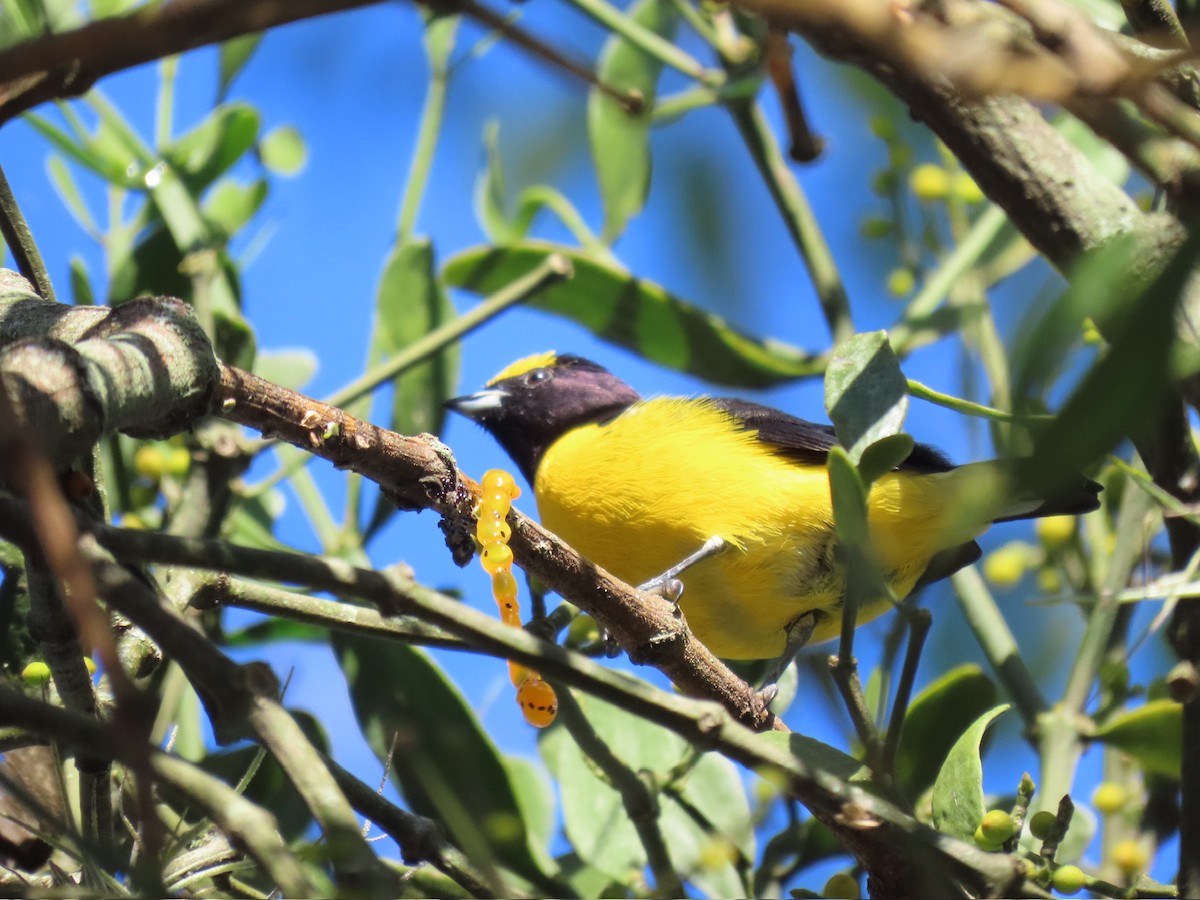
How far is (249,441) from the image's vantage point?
2430 millimetres

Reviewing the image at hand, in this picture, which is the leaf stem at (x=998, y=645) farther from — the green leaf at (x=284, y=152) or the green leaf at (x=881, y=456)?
the green leaf at (x=284, y=152)

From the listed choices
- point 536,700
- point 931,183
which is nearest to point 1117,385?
point 536,700

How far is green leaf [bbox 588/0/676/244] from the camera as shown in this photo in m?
3.14

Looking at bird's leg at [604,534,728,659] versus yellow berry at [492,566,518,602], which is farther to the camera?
bird's leg at [604,534,728,659]

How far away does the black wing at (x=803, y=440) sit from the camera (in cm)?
300

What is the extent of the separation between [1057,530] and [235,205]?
195 cm

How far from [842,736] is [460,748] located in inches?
28.3

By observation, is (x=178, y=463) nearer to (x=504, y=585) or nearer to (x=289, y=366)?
(x=289, y=366)

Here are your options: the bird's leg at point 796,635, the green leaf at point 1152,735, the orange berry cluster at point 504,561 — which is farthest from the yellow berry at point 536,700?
the bird's leg at point 796,635

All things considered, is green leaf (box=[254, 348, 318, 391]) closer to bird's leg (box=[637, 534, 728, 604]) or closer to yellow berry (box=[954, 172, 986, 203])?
bird's leg (box=[637, 534, 728, 604])

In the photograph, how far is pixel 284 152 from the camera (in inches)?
136

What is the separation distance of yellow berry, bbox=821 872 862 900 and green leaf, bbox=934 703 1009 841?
278 mm

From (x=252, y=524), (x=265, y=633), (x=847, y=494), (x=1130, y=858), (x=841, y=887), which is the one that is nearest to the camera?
(x=847, y=494)

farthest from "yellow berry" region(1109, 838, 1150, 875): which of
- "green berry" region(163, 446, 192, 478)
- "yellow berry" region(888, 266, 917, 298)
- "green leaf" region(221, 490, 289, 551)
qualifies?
"green berry" region(163, 446, 192, 478)
